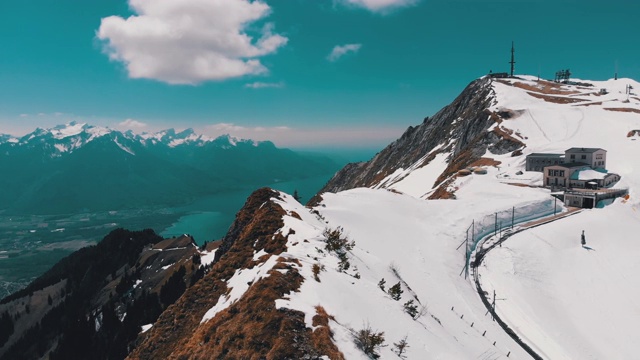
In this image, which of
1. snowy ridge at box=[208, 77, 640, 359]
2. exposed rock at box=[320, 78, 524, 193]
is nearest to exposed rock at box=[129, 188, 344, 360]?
snowy ridge at box=[208, 77, 640, 359]

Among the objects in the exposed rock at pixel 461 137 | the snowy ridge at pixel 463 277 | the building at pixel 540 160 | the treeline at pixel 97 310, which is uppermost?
the exposed rock at pixel 461 137

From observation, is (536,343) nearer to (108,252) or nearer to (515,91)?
(515,91)

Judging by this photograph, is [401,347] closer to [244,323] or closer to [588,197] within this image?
[244,323]

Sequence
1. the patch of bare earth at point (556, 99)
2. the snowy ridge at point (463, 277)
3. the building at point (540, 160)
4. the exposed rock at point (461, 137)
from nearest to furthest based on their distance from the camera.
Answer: the snowy ridge at point (463, 277)
the building at point (540, 160)
the exposed rock at point (461, 137)
the patch of bare earth at point (556, 99)

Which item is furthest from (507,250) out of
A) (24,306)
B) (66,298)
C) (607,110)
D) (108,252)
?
(24,306)

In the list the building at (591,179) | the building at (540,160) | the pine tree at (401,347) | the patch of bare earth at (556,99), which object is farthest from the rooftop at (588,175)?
the pine tree at (401,347)

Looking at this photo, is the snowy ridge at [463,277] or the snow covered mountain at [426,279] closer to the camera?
the snow covered mountain at [426,279]

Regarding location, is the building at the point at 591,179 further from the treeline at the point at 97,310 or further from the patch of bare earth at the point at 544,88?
the patch of bare earth at the point at 544,88
